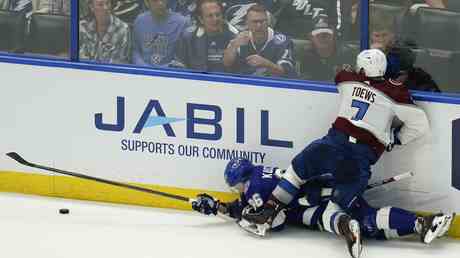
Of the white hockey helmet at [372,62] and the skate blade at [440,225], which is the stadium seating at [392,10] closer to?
the white hockey helmet at [372,62]

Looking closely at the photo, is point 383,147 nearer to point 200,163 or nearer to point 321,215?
point 321,215

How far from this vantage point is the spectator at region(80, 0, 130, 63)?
895 cm

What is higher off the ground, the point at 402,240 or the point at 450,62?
the point at 450,62

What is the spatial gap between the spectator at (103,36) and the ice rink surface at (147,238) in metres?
0.84

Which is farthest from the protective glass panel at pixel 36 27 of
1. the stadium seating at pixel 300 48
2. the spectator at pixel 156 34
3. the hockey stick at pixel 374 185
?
the hockey stick at pixel 374 185

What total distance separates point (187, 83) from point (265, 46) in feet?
1.62

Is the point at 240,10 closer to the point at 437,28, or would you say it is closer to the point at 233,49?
the point at 233,49

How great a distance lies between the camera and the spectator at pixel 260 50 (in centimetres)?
860

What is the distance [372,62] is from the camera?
8180mm

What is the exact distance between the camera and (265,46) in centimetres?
864

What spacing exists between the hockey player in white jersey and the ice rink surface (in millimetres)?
246

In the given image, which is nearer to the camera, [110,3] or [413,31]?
[413,31]

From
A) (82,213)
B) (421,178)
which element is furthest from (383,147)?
(82,213)

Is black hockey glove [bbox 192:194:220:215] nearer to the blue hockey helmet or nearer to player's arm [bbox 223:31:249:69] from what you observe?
the blue hockey helmet
